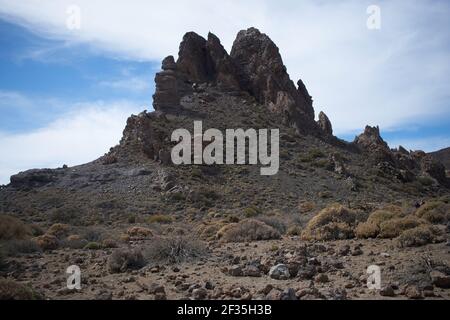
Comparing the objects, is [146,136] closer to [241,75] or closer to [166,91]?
[166,91]

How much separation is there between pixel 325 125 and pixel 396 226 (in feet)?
139

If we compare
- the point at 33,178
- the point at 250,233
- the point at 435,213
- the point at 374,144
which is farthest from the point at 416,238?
the point at 374,144

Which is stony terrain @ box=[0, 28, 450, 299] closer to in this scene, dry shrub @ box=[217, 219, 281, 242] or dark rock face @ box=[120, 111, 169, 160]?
dry shrub @ box=[217, 219, 281, 242]

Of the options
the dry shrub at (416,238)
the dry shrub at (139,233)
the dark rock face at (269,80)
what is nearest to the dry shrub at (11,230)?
the dry shrub at (139,233)

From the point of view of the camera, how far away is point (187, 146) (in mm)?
42844

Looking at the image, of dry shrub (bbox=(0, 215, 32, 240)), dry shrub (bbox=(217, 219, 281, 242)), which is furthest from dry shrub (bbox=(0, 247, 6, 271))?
dry shrub (bbox=(217, 219, 281, 242))

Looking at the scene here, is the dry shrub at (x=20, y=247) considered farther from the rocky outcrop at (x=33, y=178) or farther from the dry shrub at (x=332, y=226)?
the rocky outcrop at (x=33, y=178)

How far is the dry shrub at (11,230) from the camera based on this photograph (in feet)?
61.6

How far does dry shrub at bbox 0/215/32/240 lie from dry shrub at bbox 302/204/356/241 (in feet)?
41.5

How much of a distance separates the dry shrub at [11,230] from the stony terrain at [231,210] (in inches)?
3.0

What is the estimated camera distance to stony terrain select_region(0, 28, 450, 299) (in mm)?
8953

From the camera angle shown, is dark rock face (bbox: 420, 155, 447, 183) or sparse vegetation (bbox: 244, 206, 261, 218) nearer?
sparse vegetation (bbox: 244, 206, 261, 218)

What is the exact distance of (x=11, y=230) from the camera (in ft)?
63.6
